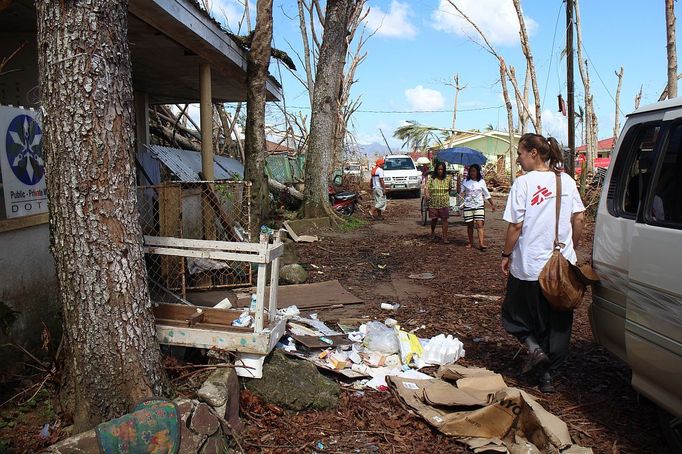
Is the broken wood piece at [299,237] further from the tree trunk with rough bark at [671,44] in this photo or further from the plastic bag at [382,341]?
the tree trunk with rough bark at [671,44]

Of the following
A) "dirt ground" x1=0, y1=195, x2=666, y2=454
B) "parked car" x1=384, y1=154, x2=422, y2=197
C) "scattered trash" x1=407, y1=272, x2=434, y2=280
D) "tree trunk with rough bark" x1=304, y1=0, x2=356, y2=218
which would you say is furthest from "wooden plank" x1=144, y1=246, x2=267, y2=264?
"parked car" x1=384, y1=154, x2=422, y2=197

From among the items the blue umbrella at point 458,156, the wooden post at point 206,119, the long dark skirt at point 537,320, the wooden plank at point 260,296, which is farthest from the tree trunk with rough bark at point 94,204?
the blue umbrella at point 458,156

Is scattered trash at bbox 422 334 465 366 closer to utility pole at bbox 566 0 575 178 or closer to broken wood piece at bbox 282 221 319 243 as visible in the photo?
broken wood piece at bbox 282 221 319 243

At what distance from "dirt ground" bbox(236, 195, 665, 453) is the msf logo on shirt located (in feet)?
4.97

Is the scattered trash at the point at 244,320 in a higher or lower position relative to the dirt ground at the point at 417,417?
higher

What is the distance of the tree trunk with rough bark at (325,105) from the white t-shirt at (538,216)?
945 centimetres

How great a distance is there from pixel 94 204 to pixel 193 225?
471 cm

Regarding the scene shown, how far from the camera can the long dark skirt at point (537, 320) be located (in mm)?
4230

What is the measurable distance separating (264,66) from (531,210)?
6.61 metres

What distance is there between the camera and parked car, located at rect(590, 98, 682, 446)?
9.74 ft

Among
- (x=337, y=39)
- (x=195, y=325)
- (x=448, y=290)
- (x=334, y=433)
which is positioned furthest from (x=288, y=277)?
(x=337, y=39)

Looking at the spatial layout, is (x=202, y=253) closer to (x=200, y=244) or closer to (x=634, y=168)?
(x=200, y=244)

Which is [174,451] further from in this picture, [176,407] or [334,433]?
[334,433]

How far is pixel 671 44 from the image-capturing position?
34.8 feet
